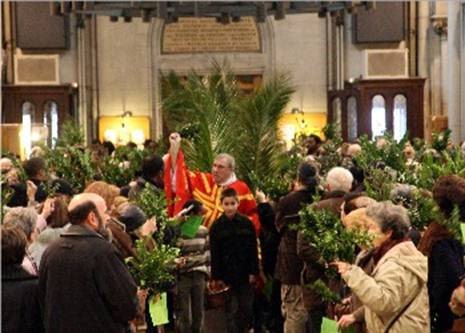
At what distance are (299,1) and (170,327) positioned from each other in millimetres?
8942

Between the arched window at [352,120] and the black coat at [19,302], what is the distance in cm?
1775

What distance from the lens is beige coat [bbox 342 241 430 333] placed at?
566 centimetres

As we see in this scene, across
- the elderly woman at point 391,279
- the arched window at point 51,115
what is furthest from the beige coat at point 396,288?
the arched window at point 51,115

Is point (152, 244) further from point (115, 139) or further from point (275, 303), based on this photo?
point (115, 139)

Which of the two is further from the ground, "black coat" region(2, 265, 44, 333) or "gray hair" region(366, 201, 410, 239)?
"gray hair" region(366, 201, 410, 239)

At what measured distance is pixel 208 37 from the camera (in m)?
24.6

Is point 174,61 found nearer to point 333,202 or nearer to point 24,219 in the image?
point 333,202

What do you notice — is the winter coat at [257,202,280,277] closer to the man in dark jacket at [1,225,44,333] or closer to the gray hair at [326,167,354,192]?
the gray hair at [326,167,354,192]

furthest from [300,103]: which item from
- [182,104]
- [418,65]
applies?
[182,104]

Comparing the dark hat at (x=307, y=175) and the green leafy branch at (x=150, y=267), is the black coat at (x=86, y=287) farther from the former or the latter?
the dark hat at (x=307, y=175)

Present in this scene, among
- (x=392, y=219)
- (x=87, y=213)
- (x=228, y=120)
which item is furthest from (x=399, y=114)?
(x=87, y=213)

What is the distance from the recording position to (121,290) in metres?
5.77

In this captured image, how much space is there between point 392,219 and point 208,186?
170 inches

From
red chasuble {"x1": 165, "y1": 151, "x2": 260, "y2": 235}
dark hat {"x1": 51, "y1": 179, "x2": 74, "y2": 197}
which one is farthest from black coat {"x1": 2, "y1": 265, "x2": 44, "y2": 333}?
red chasuble {"x1": 165, "y1": 151, "x2": 260, "y2": 235}
